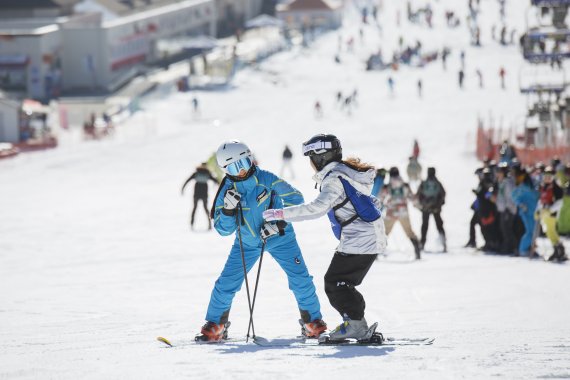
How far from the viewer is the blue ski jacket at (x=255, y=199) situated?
783cm

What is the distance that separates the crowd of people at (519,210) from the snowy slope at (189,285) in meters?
0.40

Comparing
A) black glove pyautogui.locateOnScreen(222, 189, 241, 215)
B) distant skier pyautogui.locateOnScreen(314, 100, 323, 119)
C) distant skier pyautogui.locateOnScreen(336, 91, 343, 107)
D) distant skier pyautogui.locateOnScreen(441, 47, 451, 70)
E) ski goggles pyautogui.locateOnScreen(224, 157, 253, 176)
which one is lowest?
distant skier pyautogui.locateOnScreen(314, 100, 323, 119)

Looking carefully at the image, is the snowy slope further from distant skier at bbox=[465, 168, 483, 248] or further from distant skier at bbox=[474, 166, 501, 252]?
distant skier at bbox=[465, 168, 483, 248]

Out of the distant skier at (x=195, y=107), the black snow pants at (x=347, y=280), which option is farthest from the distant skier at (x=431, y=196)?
the distant skier at (x=195, y=107)

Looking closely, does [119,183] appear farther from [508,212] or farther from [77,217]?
[508,212]

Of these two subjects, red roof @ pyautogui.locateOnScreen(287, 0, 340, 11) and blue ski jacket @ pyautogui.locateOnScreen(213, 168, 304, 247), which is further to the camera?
red roof @ pyautogui.locateOnScreen(287, 0, 340, 11)

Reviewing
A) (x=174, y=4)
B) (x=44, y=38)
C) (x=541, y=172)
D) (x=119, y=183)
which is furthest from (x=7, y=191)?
(x=174, y=4)

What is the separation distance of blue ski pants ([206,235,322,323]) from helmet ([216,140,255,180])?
55 cm

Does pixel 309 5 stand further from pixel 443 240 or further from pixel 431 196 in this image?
pixel 431 196

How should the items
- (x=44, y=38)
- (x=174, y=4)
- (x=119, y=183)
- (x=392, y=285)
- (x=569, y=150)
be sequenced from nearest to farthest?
(x=392, y=285) < (x=569, y=150) < (x=119, y=183) < (x=44, y=38) < (x=174, y=4)

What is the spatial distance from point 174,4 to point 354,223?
67.8m

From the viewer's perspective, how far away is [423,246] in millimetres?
14758

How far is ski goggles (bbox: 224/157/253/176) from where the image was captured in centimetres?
776

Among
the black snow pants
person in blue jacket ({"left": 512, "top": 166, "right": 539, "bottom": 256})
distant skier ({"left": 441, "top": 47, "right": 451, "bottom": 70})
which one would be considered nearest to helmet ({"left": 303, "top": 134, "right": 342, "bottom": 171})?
the black snow pants
